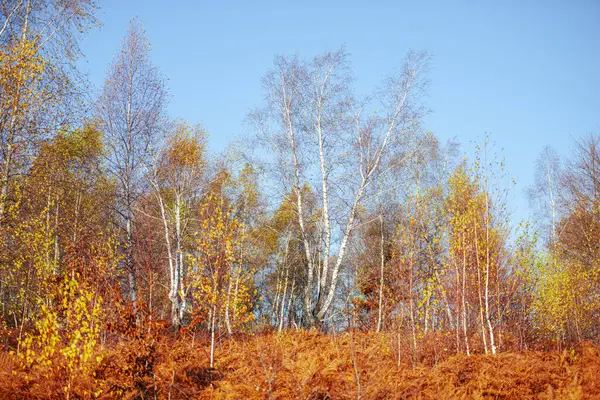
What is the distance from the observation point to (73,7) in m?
11.4

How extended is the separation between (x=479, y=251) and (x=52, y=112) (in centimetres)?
1015

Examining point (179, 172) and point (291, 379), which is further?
point (179, 172)

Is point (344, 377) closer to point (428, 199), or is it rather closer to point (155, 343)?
point (155, 343)

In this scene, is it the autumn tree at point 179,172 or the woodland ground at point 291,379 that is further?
the autumn tree at point 179,172

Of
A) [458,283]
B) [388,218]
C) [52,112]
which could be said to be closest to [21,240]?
[52,112]

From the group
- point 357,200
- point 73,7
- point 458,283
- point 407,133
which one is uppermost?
point 73,7

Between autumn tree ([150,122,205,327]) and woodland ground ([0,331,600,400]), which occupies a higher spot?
autumn tree ([150,122,205,327])

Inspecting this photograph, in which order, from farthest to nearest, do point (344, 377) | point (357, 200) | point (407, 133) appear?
point (407, 133), point (357, 200), point (344, 377)

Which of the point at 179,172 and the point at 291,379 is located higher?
the point at 179,172

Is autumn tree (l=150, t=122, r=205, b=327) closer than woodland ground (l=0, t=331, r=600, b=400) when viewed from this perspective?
No

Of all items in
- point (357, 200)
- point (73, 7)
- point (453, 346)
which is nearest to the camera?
point (73, 7)

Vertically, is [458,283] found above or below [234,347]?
above

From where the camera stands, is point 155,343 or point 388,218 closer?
point 155,343

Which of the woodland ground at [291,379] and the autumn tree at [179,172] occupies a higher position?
the autumn tree at [179,172]
